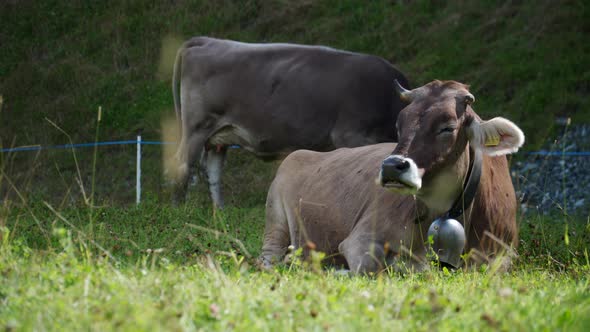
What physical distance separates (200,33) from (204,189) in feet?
21.6

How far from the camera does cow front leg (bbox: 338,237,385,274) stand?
597cm

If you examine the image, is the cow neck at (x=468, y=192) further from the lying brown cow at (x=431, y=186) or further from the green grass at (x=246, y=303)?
the green grass at (x=246, y=303)

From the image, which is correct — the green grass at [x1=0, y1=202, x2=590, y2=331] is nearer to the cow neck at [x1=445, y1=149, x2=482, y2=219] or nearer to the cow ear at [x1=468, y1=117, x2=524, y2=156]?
the cow neck at [x1=445, y1=149, x2=482, y2=219]

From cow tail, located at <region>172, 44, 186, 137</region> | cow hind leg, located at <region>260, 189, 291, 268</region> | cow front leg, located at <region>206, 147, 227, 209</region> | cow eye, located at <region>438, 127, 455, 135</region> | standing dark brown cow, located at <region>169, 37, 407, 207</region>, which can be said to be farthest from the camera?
cow tail, located at <region>172, 44, 186, 137</region>

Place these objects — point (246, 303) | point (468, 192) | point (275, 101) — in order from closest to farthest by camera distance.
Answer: point (246, 303), point (468, 192), point (275, 101)

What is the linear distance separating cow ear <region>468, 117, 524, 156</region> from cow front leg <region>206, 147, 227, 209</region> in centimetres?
741

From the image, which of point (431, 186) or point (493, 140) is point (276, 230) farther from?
point (493, 140)

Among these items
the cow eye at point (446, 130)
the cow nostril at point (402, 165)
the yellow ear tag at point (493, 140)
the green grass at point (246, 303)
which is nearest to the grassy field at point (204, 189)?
the green grass at point (246, 303)

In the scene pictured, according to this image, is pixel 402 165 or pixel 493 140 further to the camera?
pixel 493 140

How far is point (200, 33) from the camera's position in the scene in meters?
20.5

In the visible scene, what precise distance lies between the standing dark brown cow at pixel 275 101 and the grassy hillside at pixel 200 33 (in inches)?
104

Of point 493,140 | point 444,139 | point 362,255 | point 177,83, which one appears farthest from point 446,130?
point 177,83

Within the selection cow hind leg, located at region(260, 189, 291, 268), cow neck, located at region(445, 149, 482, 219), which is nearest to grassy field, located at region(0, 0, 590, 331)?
cow hind leg, located at region(260, 189, 291, 268)

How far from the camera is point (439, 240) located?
5750 millimetres
